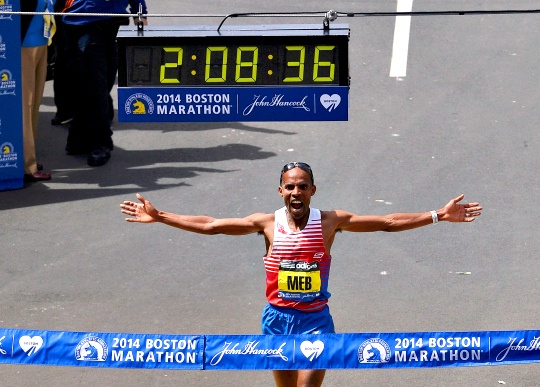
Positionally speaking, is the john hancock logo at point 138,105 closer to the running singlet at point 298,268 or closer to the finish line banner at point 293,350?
the running singlet at point 298,268

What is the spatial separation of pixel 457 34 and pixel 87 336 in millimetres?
13144

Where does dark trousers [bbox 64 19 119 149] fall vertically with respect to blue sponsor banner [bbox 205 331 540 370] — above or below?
above

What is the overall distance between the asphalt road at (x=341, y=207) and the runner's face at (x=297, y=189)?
88.5 inches

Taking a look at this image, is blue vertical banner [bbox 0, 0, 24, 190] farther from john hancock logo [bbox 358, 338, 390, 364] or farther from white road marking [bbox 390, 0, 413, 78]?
john hancock logo [bbox 358, 338, 390, 364]

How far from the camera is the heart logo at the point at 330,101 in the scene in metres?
10.9

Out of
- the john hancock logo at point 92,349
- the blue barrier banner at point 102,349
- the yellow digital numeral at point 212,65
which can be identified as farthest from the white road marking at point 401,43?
the john hancock logo at point 92,349

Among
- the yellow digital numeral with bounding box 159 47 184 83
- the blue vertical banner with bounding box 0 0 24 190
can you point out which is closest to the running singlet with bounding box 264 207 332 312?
the yellow digital numeral with bounding box 159 47 184 83

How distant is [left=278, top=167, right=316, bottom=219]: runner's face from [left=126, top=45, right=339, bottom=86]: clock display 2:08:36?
7.92ft

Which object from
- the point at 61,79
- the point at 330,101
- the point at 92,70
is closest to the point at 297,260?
the point at 330,101

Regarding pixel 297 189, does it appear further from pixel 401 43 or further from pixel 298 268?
pixel 401 43

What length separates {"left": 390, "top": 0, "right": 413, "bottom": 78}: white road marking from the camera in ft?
62.5

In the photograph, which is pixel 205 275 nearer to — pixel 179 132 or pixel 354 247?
pixel 354 247

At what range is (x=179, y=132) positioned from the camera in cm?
1716

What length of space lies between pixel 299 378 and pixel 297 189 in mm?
1386
